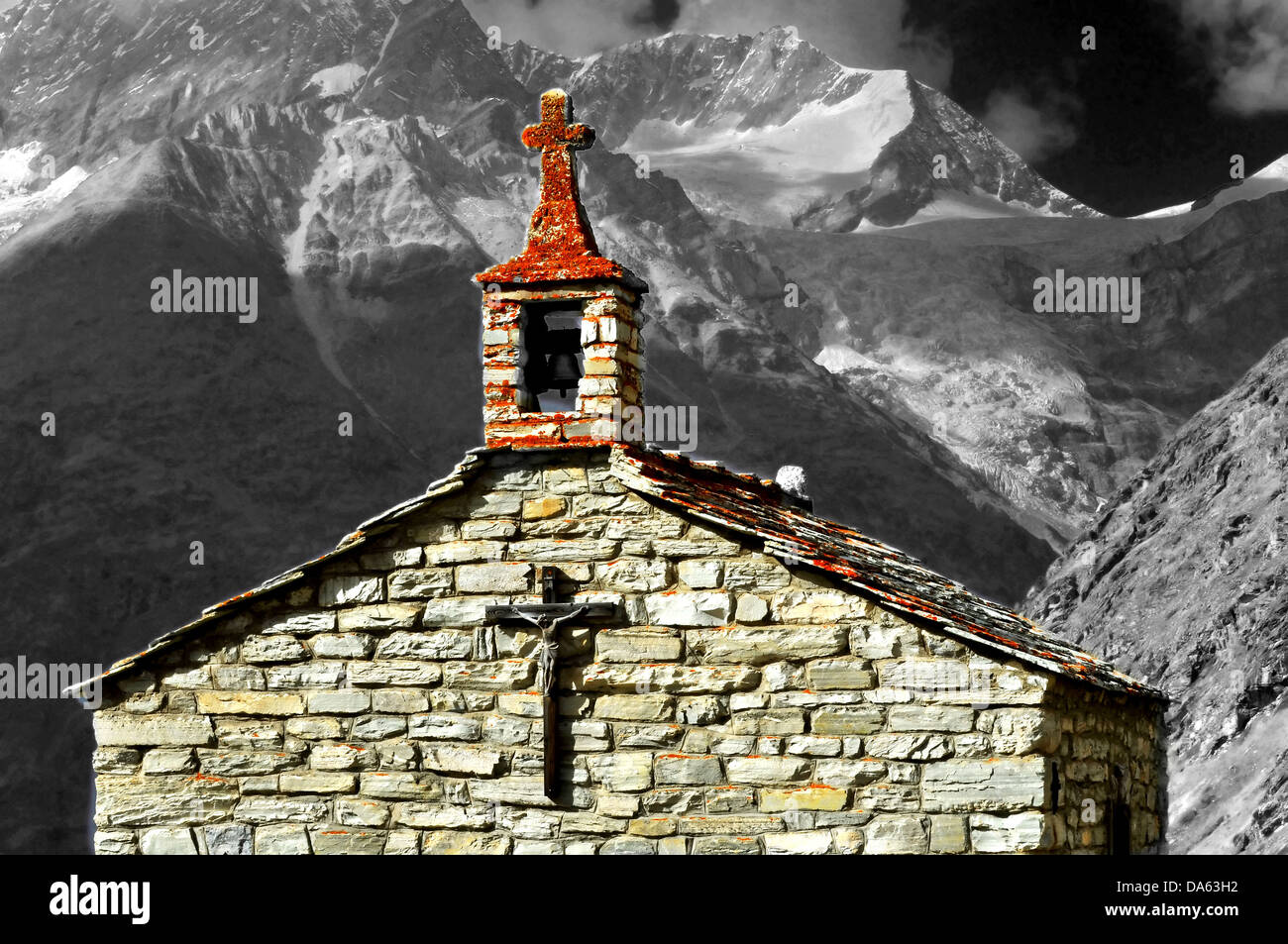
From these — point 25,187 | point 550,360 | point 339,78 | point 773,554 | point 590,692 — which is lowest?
point 590,692

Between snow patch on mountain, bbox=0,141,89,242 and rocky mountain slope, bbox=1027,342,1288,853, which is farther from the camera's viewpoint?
snow patch on mountain, bbox=0,141,89,242

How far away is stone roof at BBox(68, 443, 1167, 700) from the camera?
12.7 metres

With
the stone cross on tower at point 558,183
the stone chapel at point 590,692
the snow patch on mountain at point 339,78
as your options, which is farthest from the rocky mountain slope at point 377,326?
the stone cross on tower at point 558,183

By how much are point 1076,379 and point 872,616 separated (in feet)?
479

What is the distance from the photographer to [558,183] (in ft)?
50.2

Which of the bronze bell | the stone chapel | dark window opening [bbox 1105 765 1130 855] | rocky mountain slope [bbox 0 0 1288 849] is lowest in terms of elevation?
dark window opening [bbox 1105 765 1130 855]

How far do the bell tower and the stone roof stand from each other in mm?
500

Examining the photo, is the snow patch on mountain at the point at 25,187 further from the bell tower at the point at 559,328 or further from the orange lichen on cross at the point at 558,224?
the bell tower at the point at 559,328

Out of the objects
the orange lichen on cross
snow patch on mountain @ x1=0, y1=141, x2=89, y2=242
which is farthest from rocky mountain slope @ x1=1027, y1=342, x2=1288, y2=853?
snow patch on mountain @ x1=0, y1=141, x2=89, y2=242

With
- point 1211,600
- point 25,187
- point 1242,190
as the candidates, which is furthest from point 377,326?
point 1242,190

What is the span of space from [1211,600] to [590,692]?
4412 centimetres

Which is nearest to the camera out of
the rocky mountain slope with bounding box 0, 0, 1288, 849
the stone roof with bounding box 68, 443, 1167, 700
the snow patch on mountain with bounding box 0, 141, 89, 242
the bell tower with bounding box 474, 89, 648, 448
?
the stone roof with bounding box 68, 443, 1167, 700

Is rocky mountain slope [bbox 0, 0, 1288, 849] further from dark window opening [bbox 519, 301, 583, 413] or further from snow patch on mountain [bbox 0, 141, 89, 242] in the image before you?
dark window opening [bbox 519, 301, 583, 413]

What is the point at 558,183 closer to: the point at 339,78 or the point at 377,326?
the point at 377,326
